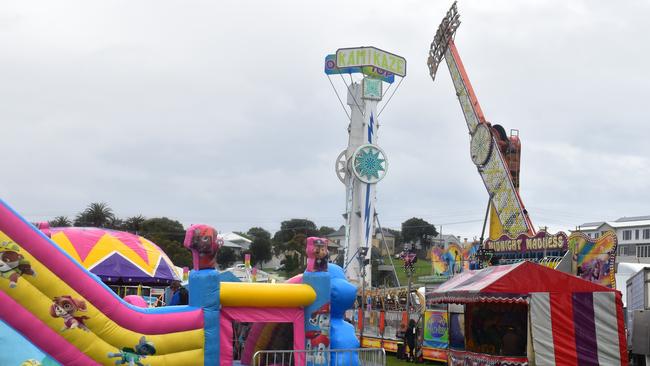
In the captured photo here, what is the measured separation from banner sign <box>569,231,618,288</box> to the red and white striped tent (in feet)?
40.3

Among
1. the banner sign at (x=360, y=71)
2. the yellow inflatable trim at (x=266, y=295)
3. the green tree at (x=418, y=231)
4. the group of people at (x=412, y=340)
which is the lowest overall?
the group of people at (x=412, y=340)

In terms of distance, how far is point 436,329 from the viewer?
20531 millimetres

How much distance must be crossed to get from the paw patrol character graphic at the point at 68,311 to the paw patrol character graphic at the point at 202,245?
1.91m

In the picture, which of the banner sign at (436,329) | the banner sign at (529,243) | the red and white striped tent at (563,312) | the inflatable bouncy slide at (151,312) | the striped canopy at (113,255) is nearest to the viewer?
the inflatable bouncy slide at (151,312)

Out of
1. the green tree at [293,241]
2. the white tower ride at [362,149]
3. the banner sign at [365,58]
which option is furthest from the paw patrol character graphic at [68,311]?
the green tree at [293,241]

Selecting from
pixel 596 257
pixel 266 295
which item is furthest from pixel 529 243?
pixel 266 295

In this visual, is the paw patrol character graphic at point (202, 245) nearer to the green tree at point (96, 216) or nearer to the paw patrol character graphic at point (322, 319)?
the paw patrol character graphic at point (322, 319)

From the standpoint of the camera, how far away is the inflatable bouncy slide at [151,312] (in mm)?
8742

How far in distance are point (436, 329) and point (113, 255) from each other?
11.7 m

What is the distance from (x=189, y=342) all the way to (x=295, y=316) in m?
1.89

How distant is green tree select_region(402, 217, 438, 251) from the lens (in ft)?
351

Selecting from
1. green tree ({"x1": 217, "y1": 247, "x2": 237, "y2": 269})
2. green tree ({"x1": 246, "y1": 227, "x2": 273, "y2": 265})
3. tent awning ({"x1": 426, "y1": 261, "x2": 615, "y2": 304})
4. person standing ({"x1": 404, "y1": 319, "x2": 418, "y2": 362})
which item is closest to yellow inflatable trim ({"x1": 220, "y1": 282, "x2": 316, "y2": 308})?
tent awning ({"x1": 426, "y1": 261, "x2": 615, "y2": 304})

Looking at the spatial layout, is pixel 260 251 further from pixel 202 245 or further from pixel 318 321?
pixel 202 245

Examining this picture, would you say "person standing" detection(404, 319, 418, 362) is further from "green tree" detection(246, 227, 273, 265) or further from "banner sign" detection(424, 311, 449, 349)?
"green tree" detection(246, 227, 273, 265)
